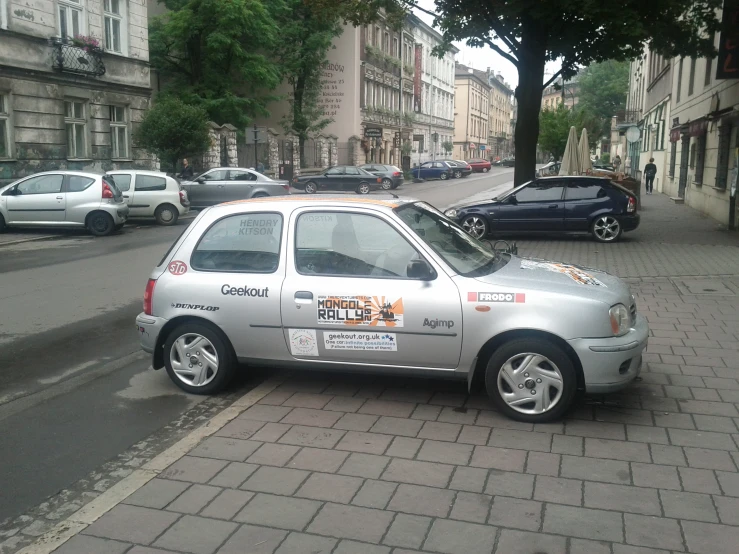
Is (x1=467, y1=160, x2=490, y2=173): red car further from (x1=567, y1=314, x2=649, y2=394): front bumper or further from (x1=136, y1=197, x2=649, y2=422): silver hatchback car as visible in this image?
(x1=567, y1=314, x2=649, y2=394): front bumper

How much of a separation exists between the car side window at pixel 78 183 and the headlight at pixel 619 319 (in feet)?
50.8

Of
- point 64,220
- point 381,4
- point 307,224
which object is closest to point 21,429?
point 307,224

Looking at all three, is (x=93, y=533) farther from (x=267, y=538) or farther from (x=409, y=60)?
(x=409, y=60)

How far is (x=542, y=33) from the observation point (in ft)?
58.5

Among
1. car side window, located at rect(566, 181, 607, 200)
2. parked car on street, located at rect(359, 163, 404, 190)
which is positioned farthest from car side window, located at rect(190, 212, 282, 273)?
parked car on street, located at rect(359, 163, 404, 190)

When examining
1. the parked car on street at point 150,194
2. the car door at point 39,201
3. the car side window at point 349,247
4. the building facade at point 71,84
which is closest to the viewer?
the car side window at point 349,247

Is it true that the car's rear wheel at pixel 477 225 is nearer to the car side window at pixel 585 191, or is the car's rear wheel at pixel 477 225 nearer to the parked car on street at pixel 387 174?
the car side window at pixel 585 191

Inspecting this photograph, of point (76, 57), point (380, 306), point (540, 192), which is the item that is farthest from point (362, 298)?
point (76, 57)

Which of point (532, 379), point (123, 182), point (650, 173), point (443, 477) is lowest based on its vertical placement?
point (443, 477)

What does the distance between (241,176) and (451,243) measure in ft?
66.1

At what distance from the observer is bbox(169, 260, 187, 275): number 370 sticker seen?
19.0 ft

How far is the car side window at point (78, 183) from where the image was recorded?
58.7 feet

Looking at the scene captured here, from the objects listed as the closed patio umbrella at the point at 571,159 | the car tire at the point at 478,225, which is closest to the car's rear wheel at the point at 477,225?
the car tire at the point at 478,225

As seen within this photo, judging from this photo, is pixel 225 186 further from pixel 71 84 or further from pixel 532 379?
pixel 532 379
